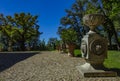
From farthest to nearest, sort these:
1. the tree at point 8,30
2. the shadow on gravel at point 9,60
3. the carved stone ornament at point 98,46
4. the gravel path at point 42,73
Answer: the tree at point 8,30, the shadow on gravel at point 9,60, the carved stone ornament at point 98,46, the gravel path at point 42,73

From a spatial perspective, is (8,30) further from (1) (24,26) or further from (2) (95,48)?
(2) (95,48)

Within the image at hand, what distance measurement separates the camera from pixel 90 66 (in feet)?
23.0

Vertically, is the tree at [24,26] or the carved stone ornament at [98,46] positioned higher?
the tree at [24,26]

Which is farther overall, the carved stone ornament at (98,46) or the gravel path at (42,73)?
the carved stone ornament at (98,46)

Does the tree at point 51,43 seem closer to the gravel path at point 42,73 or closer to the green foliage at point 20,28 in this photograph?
the green foliage at point 20,28

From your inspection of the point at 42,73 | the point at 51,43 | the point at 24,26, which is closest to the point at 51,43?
the point at 51,43

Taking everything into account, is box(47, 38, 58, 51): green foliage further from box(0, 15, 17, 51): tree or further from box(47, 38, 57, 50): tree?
box(0, 15, 17, 51): tree

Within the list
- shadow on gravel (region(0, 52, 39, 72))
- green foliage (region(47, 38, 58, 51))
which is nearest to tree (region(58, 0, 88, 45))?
green foliage (region(47, 38, 58, 51))

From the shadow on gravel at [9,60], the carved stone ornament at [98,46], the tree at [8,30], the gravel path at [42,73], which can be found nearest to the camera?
the gravel path at [42,73]

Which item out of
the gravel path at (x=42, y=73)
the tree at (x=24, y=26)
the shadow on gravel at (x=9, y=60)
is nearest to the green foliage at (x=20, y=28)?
the tree at (x=24, y=26)

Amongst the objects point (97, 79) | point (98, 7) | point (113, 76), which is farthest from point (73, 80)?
point (98, 7)

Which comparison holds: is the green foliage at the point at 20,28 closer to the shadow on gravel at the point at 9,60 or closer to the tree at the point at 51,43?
the tree at the point at 51,43

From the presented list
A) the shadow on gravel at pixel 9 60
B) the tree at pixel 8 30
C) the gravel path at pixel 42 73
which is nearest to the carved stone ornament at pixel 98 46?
the gravel path at pixel 42 73

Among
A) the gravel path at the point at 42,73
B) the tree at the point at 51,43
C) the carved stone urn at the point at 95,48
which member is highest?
the tree at the point at 51,43
